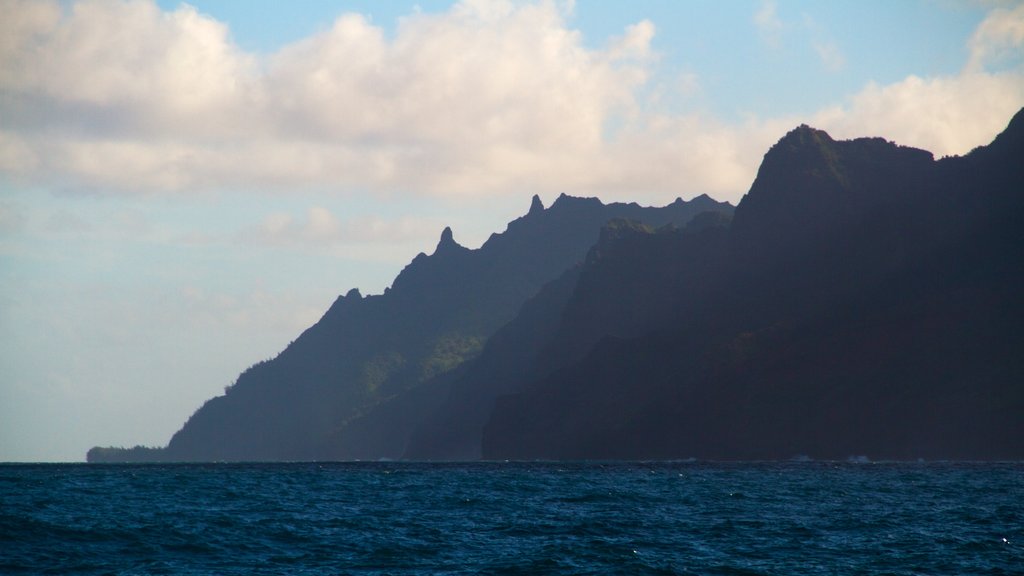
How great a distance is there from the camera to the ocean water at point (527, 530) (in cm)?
5706

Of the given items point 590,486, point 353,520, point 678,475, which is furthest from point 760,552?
point 678,475

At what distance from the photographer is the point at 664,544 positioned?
212 feet

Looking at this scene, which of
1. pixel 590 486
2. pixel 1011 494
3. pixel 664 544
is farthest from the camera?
pixel 590 486

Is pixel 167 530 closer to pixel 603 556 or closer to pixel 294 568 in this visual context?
pixel 294 568

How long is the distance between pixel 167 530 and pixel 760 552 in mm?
37350

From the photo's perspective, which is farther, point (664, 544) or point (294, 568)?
point (664, 544)

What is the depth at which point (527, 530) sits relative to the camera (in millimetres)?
72312

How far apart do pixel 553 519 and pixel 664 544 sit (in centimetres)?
1611

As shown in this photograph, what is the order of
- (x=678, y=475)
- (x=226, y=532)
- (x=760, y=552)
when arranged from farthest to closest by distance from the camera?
1. (x=678, y=475)
2. (x=226, y=532)
3. (x=760, y=552)

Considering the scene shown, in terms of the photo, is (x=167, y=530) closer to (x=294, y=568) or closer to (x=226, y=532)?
(x=226, y=532)

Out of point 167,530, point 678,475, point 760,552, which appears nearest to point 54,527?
point 167,530

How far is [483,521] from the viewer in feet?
258

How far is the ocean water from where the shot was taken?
57.1m

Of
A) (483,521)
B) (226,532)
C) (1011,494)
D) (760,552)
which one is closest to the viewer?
(760,552)
